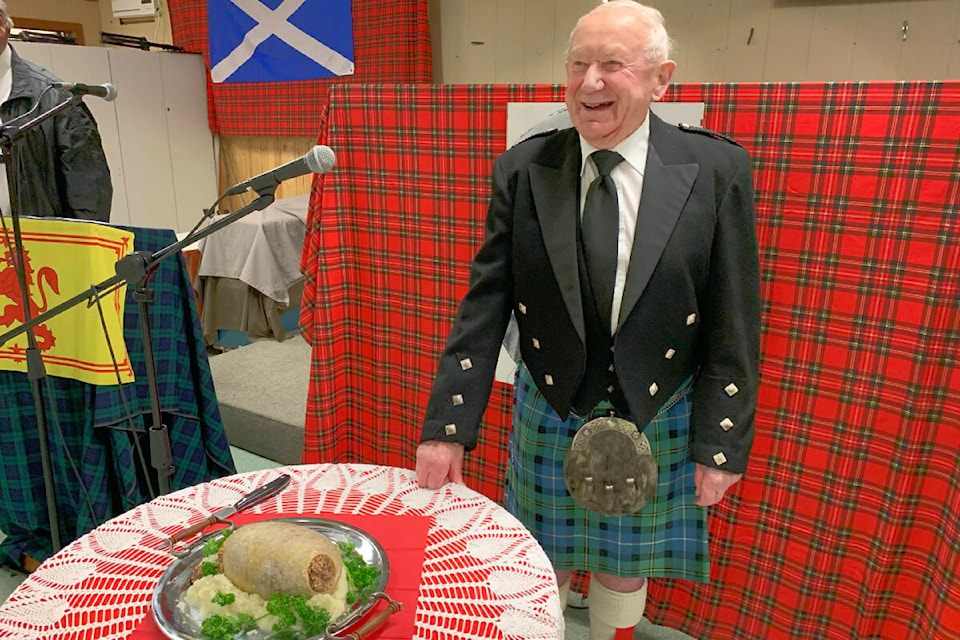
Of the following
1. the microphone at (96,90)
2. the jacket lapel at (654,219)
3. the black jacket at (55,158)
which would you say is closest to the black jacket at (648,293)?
the jacket lapel at (654,219)

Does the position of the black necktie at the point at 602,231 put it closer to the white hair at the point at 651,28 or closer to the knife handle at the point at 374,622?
the white hair at the point at 651,28

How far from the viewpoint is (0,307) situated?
165 centimetres

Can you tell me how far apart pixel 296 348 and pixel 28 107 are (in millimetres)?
1563

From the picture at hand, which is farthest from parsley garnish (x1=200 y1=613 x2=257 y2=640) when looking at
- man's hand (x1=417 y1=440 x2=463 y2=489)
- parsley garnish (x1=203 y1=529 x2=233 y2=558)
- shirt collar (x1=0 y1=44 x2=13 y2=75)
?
shirt collar (x1=0 y1=44 x2=13 y2=75)

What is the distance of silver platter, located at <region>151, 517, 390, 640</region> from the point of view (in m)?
0.76

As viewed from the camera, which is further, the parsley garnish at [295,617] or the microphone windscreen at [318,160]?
the microphone windscreen at [318,160]

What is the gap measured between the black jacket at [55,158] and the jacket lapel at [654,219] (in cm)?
187

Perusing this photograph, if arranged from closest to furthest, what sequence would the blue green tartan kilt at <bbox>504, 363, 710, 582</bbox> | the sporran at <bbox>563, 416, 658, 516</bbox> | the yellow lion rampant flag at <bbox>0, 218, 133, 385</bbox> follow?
the sporran at <bbox>563, 416, 658, 516</bbox>
the blue green tartan kilt at <bbox>504, 363, 710, 582</bbox>
the yellow lion rampant flag at <bbox>0, 218, 133, 385</bbox>

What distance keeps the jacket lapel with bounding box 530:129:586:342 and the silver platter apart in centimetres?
46

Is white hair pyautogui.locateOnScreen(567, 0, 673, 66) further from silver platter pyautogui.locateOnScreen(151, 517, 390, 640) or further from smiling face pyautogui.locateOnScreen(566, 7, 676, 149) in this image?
silver platter pyautogui.locateOnScreen(151, 517, 390, 640)

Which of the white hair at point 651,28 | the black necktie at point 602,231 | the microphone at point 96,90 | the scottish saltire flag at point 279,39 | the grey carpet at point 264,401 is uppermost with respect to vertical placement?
the scottish saltire flag at point 279,39

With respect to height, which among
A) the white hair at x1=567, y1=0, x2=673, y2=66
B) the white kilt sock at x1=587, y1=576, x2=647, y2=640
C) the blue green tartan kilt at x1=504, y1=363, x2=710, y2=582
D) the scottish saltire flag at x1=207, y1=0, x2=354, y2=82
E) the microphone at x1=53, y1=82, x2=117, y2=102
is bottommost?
the white kilt sock at x1=587, y1=576, x2=647, y2=640

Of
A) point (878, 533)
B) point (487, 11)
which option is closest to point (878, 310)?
point (878, 533)

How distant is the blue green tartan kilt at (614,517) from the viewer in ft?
3.87
